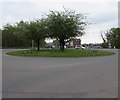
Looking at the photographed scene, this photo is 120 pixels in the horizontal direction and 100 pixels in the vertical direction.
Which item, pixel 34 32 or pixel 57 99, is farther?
pixel 34 32

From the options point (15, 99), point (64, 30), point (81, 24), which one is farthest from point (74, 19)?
point (15, 99)

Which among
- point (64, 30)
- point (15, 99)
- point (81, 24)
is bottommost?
point (15, 99)

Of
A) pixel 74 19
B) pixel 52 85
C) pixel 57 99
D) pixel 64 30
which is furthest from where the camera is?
pixel 74 19

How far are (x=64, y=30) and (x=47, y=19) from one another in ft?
15.2

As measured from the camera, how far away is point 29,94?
12.0 ft

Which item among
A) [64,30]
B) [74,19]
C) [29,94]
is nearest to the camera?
[29,94]

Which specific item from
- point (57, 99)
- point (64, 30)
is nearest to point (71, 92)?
point (57, 99)

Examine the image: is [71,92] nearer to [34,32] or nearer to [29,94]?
[29,94]

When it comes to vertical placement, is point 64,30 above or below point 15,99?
above

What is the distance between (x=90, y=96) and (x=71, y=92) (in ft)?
2.04

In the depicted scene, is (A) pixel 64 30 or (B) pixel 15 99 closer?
(B) pixel 15 99

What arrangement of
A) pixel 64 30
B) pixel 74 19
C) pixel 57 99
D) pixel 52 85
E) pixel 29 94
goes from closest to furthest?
pixel 57 99 → pixel 29 94 → pixel 52 85 → pixel 64 30 → pixel 74 19

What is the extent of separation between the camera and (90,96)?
11.6ft

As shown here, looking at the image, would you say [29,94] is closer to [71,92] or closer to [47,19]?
[71,92]
